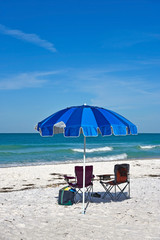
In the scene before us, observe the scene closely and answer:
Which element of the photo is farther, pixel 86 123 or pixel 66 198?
pixel 66 198

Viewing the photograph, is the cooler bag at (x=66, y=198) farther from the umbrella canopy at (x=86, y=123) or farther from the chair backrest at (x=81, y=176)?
the umbrella canopy at (x=86, y=123)

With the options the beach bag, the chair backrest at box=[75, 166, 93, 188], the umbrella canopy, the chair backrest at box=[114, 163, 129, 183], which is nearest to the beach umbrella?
the umbrella canopy

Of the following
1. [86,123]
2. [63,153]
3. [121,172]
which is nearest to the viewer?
[86,123]

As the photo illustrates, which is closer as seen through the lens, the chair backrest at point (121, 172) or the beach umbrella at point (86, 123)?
the beach umbrella at point (86, 123)

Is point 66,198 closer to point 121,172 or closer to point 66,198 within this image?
point 66,198

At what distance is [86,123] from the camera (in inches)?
197

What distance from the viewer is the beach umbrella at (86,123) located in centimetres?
492

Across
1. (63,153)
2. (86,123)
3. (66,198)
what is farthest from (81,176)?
(63,153)

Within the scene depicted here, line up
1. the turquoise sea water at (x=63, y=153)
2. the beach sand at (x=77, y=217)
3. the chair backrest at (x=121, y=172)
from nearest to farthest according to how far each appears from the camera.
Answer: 1. the beach sand at (x=77, y=217)
2. the chair backrest at (x=121, y=172)
3. the turquoise sea water at (x=63, y=153)

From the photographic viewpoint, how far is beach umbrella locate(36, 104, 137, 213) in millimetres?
4922

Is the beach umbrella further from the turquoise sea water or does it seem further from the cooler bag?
the turquoise sea water

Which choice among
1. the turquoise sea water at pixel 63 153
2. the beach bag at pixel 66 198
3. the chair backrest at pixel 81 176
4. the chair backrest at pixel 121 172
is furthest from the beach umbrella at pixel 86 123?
the turquoise sea water at pixel 63 153

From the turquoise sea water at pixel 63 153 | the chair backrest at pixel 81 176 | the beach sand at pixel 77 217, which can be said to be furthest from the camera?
the turquoise sea water at pixel 63 153

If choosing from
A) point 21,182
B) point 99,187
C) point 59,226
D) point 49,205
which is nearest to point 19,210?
point 49,205
